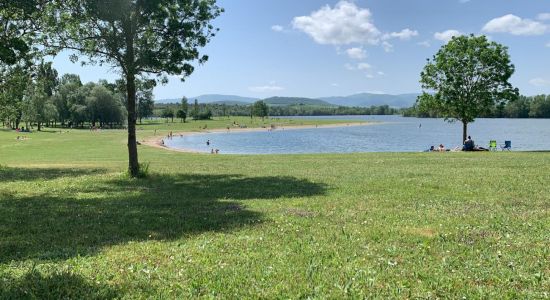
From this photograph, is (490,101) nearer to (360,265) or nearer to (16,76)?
(16,76)

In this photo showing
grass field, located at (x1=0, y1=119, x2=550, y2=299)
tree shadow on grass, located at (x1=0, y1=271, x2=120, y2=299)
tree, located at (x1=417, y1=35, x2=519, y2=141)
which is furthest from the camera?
tree, located at (x1=417, y1=35, x2=519, y2=141)

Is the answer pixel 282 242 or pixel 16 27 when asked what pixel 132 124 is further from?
pixel 282 242

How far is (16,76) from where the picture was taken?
2652 centimetres

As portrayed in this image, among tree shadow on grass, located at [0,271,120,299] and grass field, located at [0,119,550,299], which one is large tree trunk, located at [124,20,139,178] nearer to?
grass field, located at [0,119,550,299]

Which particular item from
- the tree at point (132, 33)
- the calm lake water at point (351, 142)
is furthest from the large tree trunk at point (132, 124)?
the calm lake water at point (351, 142)

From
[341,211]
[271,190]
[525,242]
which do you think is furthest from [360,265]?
[271,190]

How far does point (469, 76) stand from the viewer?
46.3 meters

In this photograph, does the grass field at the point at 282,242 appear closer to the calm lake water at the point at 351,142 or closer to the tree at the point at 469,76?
the tree at the point at 469,76

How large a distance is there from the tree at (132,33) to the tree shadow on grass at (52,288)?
1505cm

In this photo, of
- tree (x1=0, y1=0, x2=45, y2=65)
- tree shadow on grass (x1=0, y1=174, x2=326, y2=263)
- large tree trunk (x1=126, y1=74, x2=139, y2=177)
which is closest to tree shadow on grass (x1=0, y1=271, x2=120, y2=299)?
tree shadow on grass (x1=0, y1=174, x2=326, y2=263)

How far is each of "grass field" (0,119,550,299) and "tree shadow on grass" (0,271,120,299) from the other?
2 centimetres

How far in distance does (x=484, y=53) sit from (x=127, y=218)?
41.9 metres

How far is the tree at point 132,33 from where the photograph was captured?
20250mm

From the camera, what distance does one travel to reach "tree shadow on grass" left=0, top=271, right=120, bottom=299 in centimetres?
626
